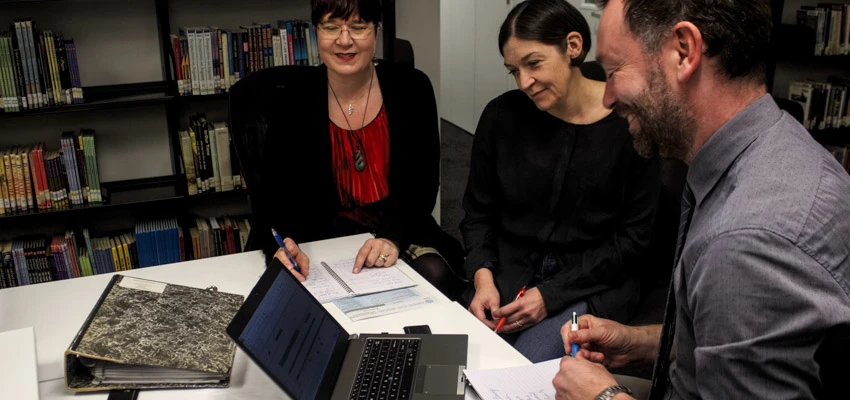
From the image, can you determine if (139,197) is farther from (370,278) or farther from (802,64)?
(802,64)

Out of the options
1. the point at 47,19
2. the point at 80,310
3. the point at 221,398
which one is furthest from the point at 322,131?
the point at 47,19

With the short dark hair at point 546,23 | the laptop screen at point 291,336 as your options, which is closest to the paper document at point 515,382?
Result: the laptop screen at point 291,336

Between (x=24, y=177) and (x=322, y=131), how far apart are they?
147 centimetres

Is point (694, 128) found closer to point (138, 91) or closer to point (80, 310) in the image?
point (80, 310)

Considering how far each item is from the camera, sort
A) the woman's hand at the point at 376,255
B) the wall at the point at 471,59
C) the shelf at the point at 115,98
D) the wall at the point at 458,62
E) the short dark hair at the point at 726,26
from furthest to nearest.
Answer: the wall at the point at 458,62 → the wall at the point at 471,59 → the shelf at the point at 115,98 → the woman's hand at the point at 376,255 → the short dark hair at the point at 726,26

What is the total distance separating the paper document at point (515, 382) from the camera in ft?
4.25

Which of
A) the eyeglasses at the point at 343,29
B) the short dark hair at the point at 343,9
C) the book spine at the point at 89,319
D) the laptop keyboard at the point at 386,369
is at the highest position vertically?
the short dark hair at the point at 343,9

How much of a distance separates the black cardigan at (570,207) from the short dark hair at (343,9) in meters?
0.51

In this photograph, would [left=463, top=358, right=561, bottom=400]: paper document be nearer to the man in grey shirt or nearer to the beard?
the man in grey shirt

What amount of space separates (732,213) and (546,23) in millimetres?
1069

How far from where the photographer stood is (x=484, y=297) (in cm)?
200

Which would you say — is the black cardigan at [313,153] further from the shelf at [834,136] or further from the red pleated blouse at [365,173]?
the shelf at [834,136]

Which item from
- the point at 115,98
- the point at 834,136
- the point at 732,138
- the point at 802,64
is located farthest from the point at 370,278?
the point at 834,136

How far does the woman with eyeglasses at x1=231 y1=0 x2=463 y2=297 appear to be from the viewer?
2207 mm
